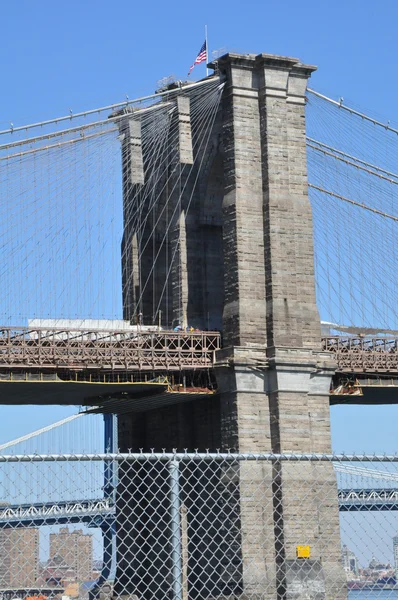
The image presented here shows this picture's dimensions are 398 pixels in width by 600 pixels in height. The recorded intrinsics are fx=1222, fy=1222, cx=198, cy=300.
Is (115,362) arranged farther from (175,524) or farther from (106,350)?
(175,524)

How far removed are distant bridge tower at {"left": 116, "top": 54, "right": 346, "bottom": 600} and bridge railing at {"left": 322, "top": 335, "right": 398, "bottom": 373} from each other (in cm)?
369

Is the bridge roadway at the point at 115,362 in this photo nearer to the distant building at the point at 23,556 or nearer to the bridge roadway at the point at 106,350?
the bridge roadway at the point at 106,350

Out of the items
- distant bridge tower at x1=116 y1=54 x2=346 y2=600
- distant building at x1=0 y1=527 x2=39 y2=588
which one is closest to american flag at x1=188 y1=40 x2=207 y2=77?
distant bridge tower at x1=116 y1=54 x2=346 y2=600

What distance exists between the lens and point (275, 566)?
51312 millimetres

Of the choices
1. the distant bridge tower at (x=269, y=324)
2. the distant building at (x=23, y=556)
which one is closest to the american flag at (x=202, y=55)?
the distant bridge tower at (x=269, y=324)

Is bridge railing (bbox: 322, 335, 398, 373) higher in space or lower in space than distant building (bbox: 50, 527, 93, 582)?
higher

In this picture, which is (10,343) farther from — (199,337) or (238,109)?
(238,109)

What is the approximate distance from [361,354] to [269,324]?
7.18m

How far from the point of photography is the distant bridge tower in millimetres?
50875

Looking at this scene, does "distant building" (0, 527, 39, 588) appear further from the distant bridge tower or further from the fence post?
the distant bridge tower

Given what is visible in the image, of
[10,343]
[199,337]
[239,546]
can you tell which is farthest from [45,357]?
[239,546]

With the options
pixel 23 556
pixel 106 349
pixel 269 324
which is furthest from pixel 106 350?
pixel 23 556

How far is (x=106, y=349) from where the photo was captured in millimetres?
53406

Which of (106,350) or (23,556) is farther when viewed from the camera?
(106,350)
